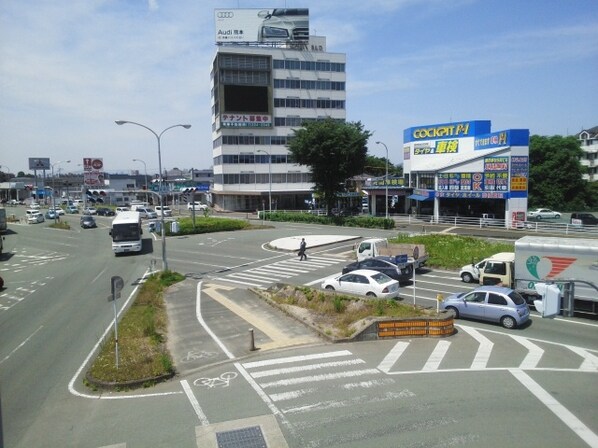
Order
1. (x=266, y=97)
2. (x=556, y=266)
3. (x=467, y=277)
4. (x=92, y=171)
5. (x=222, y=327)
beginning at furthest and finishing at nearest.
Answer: (x=92, y=171) < (x=266, y=97) < (x=467, y=277) < (x=556, y=266) < (x=222, y=327)

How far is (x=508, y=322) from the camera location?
19.4m

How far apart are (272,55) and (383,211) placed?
35.9 metres

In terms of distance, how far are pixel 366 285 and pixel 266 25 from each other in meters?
73.5

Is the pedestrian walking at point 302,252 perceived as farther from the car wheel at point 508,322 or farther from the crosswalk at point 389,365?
the crosswalk at point 389,365

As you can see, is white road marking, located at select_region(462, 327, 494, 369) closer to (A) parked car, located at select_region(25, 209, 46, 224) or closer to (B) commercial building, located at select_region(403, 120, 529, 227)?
(B) commercial building, located at select_region(403, 120, 529, 227)

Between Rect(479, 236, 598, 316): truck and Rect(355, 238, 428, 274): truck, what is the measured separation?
561cm

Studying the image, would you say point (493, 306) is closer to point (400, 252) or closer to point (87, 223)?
point (400, 252)

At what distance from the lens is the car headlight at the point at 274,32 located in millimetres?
85000

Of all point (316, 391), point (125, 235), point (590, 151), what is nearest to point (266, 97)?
point (125, 235)

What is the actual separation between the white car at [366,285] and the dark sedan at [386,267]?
135 inches

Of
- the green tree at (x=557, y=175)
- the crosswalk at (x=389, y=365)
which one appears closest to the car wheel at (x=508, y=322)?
the crosswalk at (x=389, y=365)

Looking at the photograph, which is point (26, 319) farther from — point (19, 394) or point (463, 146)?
point (463, 146)

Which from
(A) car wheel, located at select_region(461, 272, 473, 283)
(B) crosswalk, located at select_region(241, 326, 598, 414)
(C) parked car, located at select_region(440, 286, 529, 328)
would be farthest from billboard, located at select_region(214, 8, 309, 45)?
(B) crosswalk, located at select_region(241, 326, 598, 414)

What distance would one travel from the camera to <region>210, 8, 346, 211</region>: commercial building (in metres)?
82.1
